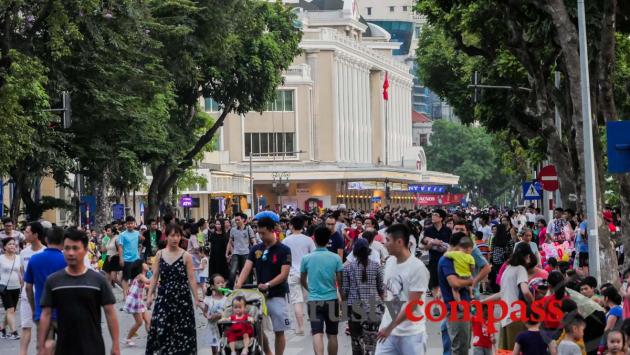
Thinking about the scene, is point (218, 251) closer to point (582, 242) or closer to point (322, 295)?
point (582, 242)

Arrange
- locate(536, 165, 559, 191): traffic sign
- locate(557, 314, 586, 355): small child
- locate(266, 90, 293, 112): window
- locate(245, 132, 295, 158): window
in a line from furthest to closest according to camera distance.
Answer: locate(245, 132, 295, 158): window
locate(266, 90, 293, 112): window
locate(536, 165, 559, 191): traffic sign
locate(557, 314, 586, 355): small child

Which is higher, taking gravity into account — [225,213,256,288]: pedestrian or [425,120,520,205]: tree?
[425,120,520,205]: tree

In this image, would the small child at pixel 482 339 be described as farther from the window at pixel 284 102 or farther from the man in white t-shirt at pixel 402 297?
the window at pixel 284 102

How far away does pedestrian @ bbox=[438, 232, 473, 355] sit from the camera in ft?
50.4

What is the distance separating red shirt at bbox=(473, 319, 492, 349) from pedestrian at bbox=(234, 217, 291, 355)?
216 cm

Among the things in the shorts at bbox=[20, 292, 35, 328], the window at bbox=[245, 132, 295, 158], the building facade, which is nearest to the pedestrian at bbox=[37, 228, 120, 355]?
the shorts at bbox=[20, 292, 35, 328]

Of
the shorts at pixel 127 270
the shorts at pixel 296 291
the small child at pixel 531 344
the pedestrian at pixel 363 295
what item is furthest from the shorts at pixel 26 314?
the shorts at pixel 127 270

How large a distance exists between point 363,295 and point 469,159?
146807mm

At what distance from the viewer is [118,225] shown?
35.4m

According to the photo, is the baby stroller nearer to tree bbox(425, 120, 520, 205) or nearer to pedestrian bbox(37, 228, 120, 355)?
pedestrian bbox(37, 228, 120, 355)

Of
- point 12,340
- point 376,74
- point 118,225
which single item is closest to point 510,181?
point 376,74

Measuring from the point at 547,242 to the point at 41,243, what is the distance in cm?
1330

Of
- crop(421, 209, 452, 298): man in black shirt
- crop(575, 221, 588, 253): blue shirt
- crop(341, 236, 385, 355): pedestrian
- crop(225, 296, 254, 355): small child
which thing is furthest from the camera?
crop(575, 221, 588, 253): blue shirt

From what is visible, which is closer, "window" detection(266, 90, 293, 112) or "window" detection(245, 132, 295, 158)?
"window" detection(266, 90, 293, 112)
